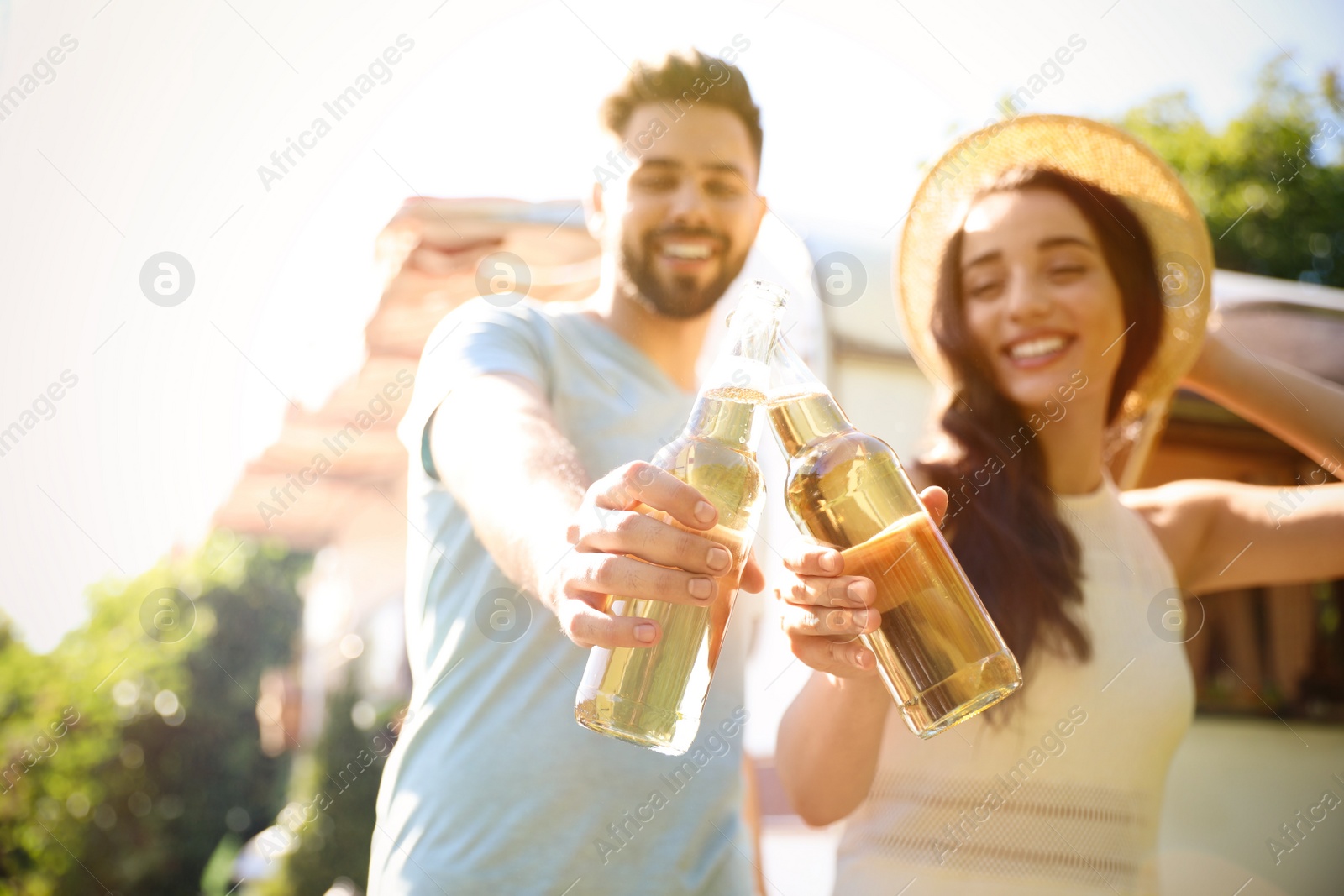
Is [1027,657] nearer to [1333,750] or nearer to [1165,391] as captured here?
[1165,391]

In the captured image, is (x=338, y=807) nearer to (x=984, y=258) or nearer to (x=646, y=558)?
(x=984, y=258)

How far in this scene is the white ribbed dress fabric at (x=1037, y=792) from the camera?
147cm

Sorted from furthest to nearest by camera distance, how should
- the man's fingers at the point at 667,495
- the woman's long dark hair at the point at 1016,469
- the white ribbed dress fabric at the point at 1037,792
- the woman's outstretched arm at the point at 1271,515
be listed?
the woman's outstretched arm at the point at 1271,515
the woman's long dark hair at the point at 1016,469
the white ribbed dress fabric at the point at 1037,792
the man's fingers at the point at 667,495

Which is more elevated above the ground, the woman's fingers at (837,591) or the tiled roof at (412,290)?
the tiled roof at (412,290)

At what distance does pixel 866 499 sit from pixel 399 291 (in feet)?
9.89

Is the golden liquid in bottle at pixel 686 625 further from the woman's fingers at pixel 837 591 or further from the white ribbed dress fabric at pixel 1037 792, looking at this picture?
the white ribbed dress fabric at pixel 1037 792

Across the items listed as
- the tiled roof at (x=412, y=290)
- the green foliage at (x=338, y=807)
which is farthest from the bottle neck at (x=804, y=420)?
the green foliage at (x=338, y=807)

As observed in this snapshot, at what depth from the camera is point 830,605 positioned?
2.81ft

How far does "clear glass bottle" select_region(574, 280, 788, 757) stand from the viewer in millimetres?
844

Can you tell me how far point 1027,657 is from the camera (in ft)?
5.08

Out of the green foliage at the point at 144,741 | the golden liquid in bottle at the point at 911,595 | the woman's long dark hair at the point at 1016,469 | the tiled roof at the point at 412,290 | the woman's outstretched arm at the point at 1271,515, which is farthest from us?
the green foliage at the point at 144,741

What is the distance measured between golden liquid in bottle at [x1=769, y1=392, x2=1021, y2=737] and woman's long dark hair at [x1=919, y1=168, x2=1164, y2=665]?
2.31 ft

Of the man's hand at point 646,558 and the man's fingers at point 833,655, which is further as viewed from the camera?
the man's fingers at point 833,655

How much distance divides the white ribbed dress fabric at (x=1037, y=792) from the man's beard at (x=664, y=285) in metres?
0.81
